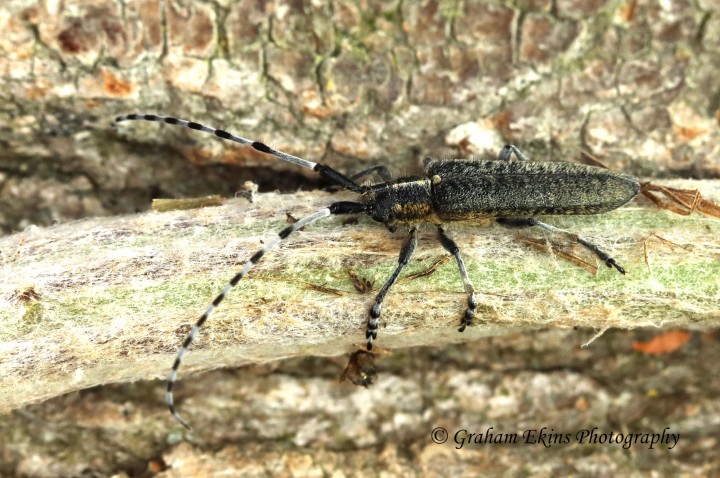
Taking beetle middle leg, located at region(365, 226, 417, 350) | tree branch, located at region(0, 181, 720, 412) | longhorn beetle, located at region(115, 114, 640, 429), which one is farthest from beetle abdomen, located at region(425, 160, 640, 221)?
beetle middle leg, located at region(365, 226, 417, 350)

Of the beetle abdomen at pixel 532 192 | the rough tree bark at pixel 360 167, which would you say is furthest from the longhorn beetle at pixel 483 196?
the rough tree bark at pixel 360 167

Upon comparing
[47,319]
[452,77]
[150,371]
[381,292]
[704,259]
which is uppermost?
[452,77]

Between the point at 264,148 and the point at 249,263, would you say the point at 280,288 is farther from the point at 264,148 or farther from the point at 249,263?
the point at 264,148

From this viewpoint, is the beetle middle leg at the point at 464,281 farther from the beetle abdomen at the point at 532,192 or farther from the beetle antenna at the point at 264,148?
the beetle antenna at the point at 264,148

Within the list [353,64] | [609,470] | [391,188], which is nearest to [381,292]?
[391,188]

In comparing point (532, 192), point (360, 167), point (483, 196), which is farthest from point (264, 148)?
point (532, 192)

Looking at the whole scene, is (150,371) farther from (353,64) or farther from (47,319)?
(353,64)

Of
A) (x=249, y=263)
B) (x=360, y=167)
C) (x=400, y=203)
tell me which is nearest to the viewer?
(x=249, y=263)
